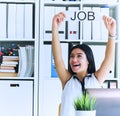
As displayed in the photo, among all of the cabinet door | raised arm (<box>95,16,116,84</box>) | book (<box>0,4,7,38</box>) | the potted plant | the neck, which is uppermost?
book (<box>0,4,7,38</box>)

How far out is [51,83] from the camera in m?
3.19

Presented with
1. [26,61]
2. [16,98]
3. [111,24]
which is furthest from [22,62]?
[111,24]

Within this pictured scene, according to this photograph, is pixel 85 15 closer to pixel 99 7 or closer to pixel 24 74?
pixel 99 7

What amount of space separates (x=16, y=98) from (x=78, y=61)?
1094 mm

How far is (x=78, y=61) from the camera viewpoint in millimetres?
2357

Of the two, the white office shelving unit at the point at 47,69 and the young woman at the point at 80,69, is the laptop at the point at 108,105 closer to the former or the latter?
the young woman at the point at 80,69

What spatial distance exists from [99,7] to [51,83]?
38.1 inches

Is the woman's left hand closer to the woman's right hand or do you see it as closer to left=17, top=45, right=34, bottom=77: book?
the woman's right hand

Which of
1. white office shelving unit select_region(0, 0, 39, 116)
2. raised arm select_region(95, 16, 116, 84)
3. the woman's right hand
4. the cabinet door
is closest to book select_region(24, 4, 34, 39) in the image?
white office shelving unit select_region(0, 0, 39, 116)

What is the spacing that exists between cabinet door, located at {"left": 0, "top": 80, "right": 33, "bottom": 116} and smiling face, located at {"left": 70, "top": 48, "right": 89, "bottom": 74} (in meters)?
0.94

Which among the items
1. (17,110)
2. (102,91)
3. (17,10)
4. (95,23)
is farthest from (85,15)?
(102,91)

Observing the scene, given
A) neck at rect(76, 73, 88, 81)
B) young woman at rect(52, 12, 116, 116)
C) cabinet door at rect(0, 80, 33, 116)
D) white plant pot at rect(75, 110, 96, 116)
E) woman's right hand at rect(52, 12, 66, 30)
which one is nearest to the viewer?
white plant pot at rect(75, 110, 96, 116)

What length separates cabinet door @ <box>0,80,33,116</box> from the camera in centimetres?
317

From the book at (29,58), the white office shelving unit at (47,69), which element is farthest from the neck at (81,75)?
the book at (29,58)
